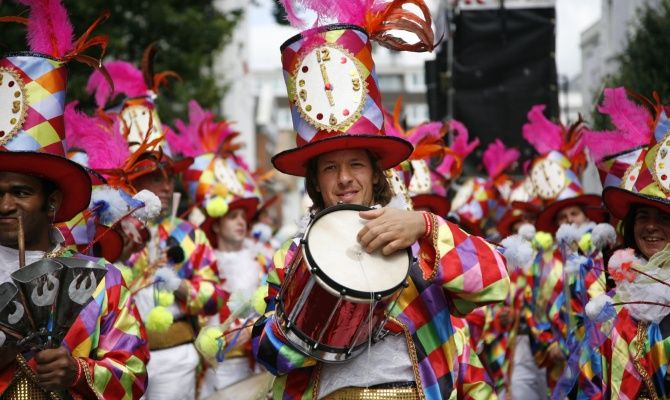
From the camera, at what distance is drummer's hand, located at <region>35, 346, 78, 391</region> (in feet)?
12.4

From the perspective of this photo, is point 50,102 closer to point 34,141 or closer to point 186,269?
point 34,141

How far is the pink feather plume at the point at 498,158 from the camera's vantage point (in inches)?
463

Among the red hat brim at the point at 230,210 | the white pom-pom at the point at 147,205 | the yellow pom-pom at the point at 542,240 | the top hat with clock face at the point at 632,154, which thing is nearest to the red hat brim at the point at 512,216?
the yellow pom-pom at the point at 542,240

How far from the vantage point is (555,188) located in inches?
371

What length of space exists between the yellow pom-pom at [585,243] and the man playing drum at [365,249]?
2486 millimetres

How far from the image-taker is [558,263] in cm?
847

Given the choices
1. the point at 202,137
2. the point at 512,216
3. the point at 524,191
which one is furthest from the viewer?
the point at 524,191

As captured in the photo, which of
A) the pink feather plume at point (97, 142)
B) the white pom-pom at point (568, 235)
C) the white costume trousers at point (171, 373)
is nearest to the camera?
the pink feather plume at point (97, 142)

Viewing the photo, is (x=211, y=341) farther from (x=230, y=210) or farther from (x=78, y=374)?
(x=230, y=210)

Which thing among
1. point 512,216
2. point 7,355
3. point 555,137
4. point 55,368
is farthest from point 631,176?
point 512,216

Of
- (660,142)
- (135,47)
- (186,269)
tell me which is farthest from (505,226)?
(135,47)

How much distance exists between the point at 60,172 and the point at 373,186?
1.36m

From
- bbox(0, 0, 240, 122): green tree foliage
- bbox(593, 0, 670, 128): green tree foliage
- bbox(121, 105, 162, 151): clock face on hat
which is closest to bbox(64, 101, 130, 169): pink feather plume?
bbox(121, 105, 162, 151): clock face on hat

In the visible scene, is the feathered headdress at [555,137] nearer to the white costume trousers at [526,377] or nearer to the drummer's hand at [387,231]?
the white costume trousers at [526,377]
